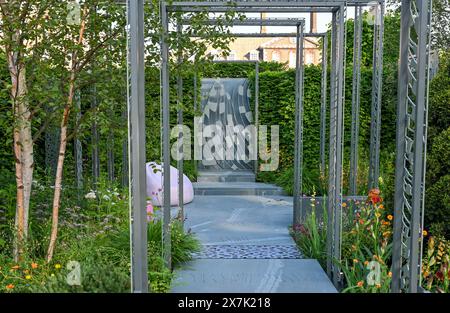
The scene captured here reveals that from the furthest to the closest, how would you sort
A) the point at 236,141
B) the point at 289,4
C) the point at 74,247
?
the point at 236,141 < the point at 289,4 < the point at 74,247

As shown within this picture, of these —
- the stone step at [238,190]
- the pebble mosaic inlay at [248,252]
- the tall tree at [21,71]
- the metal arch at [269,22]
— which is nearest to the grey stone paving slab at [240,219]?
the pebble mosaic inlay at [248,252]

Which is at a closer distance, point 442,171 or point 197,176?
point 442,171

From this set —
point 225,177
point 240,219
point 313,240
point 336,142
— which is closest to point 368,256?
point 313,240

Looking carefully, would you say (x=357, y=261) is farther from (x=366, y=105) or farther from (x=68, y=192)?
(x=366, y=105)

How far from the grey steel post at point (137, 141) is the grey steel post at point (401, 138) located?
1461 millimetres

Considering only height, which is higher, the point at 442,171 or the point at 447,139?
the point at 447,139

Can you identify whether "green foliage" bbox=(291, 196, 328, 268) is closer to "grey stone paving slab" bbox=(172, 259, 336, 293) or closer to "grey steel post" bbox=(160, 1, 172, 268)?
"grey stone paving slab" bbox=(172, 259, 336, 293)

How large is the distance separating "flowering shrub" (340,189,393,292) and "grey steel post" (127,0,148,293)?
1624 millimetres

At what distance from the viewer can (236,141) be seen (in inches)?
457

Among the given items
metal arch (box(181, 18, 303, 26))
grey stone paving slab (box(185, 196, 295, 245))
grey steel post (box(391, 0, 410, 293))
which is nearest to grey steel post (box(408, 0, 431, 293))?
grey steel post (box(391, 0, 410, 293))

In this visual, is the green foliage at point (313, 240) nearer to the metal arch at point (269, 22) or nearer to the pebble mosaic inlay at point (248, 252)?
the pebble mosaic inlay at point (248, 252)
